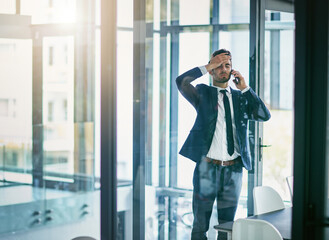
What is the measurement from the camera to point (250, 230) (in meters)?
2.73

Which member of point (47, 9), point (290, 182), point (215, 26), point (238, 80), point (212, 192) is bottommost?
point (212, 192)

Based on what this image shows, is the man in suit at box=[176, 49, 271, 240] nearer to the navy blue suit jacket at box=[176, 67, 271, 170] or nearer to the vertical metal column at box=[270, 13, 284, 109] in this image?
the navy blue suit jacket at box=[176, 67, 271, 170]

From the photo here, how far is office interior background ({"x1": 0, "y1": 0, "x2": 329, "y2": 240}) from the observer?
8.04 ft

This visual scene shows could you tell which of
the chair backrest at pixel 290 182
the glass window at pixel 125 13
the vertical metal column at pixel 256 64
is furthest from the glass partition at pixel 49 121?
the chair backrest at pixel 290 182

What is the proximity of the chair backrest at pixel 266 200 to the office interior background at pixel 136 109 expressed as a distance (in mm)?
47

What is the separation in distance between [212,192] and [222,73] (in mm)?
772

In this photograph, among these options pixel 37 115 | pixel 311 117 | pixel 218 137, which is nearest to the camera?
pixel 311 117

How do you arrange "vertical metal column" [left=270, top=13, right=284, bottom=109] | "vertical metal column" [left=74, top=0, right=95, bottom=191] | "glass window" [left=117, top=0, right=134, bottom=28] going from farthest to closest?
"vertical metal column" [left=74, top=0, right=95, bottom=191]
"glass window" [left=117, top=0, right=134, bottom=28]
"vertical metal column" [left=270, top=13, right=284, bottom=109]

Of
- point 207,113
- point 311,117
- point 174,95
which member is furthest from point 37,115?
point 311,117

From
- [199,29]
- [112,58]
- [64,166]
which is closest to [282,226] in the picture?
[199,29]

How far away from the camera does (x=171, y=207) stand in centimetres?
338

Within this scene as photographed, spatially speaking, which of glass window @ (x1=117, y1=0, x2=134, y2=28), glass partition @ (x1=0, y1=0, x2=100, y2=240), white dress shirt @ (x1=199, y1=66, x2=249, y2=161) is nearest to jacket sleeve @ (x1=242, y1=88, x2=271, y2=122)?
white dress shirt @ (x1=199, y1=66, x2=249, y2=161)

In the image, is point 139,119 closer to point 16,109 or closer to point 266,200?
point 266,200

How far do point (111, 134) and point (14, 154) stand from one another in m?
1.55
